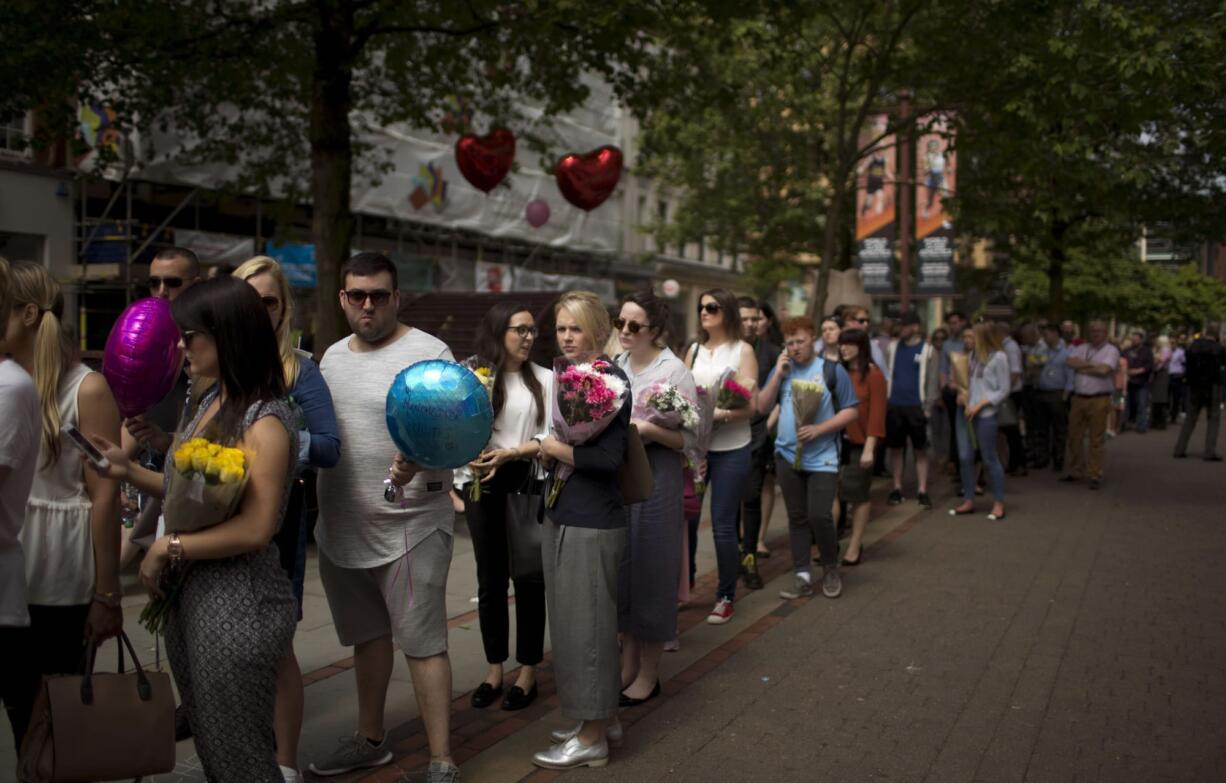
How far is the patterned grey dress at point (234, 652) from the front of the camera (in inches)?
124

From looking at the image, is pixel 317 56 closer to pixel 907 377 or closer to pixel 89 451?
pixel 907 377

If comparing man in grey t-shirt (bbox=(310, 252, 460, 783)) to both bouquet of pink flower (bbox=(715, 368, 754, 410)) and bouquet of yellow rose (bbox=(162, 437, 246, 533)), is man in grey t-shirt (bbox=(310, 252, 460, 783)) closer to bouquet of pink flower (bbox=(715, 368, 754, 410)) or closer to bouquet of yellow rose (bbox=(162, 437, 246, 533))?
bouquet of yellow rose (bbox=(162, 437, 246, 533))

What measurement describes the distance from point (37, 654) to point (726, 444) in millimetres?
4318

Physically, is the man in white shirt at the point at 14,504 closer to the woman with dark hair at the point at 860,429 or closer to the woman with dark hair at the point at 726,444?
the woman with dark hair at the point at 726,444

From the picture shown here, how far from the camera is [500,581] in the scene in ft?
17.9

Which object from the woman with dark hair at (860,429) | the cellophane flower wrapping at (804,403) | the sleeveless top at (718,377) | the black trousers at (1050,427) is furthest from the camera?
the black trousers at (1050,427)

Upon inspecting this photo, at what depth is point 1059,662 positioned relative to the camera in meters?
6.28

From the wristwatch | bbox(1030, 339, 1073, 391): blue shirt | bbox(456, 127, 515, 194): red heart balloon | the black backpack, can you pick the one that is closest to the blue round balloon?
the wristwatch

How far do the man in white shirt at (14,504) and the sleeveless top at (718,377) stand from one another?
4269 millimetres

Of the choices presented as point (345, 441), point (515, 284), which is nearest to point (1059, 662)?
point (345, 441)

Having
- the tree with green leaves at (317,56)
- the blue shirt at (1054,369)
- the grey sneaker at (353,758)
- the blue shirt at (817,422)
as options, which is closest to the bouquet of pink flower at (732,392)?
the blue shirt at (817,422)

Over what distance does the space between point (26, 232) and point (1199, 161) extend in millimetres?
18315

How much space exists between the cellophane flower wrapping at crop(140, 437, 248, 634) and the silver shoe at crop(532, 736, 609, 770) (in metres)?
2.03

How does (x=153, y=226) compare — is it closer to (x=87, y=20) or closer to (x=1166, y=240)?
(x=87, y=20)
